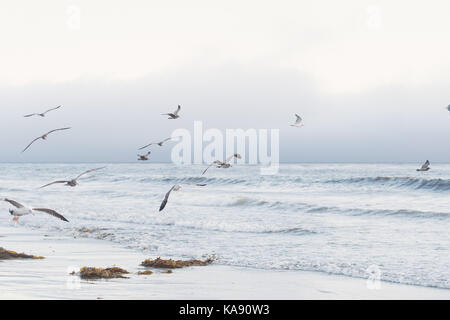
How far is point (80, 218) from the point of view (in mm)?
24406

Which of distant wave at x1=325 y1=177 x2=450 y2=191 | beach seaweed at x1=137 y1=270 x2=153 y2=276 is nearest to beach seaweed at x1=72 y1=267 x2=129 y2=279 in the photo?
beach seaweed at x1=137 y1=270 x2=153 y2=276

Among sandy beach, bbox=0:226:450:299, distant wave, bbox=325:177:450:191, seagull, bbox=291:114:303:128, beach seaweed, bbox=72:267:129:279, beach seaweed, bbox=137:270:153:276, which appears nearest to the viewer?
sandy beach, bbox=0:226:450:299

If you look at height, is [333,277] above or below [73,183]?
below

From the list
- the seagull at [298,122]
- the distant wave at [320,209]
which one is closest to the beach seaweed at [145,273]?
the seagull at [298,122]

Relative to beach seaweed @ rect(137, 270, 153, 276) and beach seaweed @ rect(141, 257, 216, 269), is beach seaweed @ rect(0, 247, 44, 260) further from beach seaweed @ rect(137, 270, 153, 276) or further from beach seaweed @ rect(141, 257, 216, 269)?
beach seaweed @ rect(137, 270, 153, 276)

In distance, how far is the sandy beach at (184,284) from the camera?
9.53 meters

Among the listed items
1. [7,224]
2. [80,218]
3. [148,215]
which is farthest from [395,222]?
[7,224]

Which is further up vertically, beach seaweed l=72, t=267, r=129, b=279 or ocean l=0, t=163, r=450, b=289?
beach seaweed l=72, t=267, r=129, b=279

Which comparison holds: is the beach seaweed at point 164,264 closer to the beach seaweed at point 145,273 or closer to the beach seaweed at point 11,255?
the beach seaweed at point 145,273

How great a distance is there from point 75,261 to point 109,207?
17369 millimetres

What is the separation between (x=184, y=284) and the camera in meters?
10.5

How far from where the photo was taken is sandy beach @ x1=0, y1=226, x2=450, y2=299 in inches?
375

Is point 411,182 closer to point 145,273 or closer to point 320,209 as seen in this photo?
point 320,209
